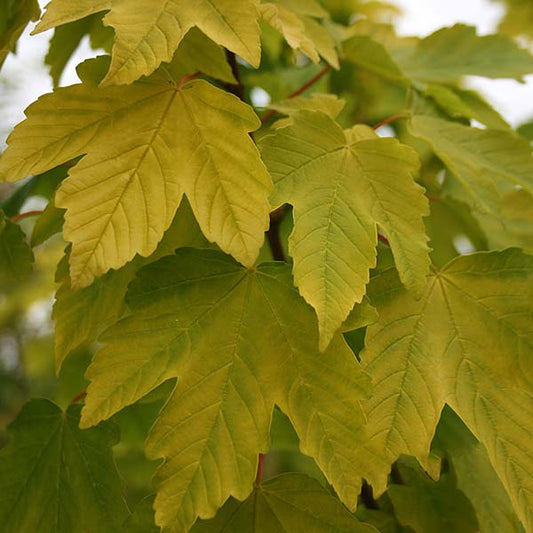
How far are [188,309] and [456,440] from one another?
0.37m

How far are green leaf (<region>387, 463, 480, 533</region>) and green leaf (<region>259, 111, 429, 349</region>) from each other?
315mm

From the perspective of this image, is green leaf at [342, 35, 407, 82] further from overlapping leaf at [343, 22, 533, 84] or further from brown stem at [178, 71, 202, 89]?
brown stem at [178, 71, 202, 89]

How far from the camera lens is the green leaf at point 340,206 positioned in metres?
0.60

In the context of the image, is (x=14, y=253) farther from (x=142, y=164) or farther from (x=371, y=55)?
(x=371, y=55)

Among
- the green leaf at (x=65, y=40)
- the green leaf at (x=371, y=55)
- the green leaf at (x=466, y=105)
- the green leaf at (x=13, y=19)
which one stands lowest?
the green leaf at (x=466, y=105)

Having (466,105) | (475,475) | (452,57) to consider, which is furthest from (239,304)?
(452,57)

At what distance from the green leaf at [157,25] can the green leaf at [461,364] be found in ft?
0.90

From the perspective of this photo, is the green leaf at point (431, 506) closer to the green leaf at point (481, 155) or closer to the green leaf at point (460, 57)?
the green leaf at point (481, 155)

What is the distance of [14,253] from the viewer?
2.69 feet

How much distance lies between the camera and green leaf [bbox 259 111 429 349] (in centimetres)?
60

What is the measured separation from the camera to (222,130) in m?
0.67

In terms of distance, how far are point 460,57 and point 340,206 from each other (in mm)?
564

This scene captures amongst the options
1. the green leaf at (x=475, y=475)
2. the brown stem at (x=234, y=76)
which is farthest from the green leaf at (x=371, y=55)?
the green leaf at (x=475, y=475)

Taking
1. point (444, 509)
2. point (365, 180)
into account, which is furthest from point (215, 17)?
point (444, 509)
